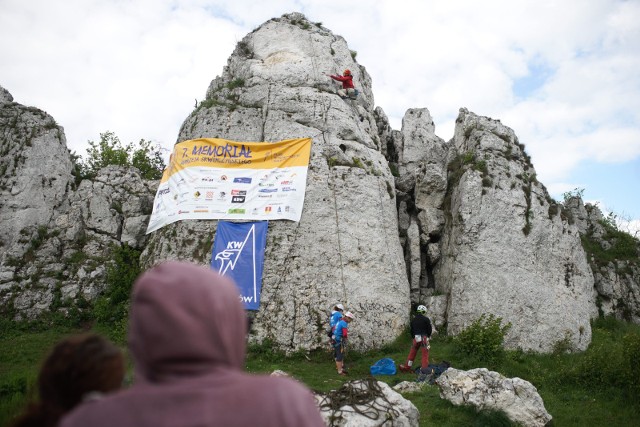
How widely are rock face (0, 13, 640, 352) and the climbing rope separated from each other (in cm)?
682

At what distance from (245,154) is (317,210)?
372cm

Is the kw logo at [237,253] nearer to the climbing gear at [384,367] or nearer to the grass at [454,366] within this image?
the grass at [454,366]

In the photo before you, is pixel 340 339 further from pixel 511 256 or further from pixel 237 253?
pixel 511 256

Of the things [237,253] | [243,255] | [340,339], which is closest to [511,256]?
[340,339]

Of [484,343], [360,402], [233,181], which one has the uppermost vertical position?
[233,181]

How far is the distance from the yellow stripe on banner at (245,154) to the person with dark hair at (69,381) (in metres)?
16.2

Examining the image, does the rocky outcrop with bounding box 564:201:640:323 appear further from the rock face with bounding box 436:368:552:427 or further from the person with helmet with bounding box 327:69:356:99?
the rock face with bounding box 436:368:552:427

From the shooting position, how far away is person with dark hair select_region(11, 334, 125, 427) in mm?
2121

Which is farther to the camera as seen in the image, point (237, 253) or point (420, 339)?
point (237, 253)

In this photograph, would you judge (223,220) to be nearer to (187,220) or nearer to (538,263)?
(187,220)

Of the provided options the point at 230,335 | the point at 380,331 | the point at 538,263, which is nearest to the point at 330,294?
the point at 380,331

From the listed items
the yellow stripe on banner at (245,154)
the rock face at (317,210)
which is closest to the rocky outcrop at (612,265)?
the rock face at (317,210)

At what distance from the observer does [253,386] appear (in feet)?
5.83

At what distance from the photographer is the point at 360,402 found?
8.29 m
